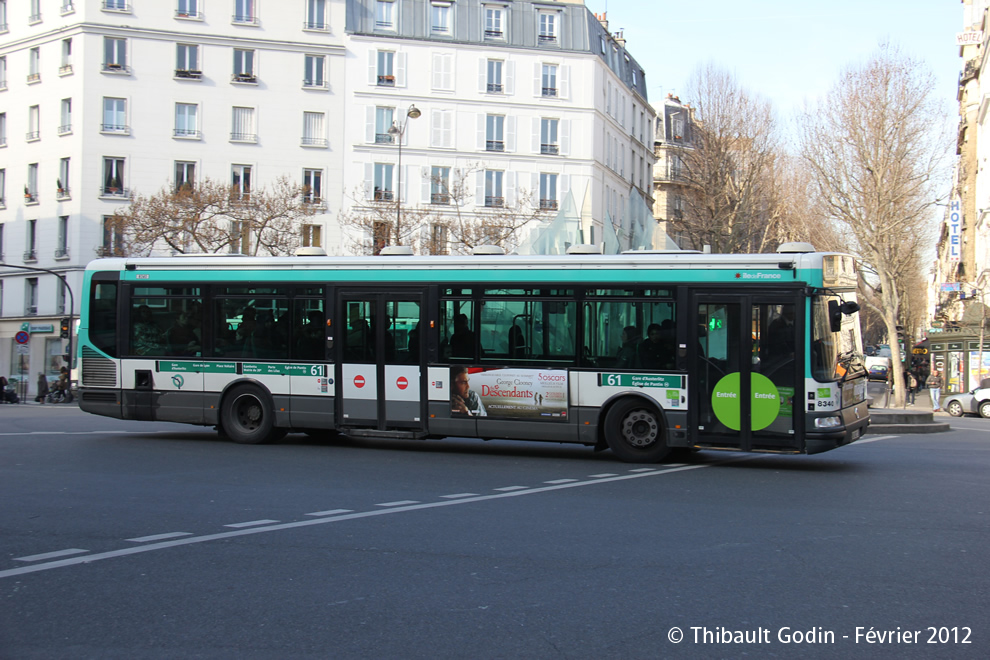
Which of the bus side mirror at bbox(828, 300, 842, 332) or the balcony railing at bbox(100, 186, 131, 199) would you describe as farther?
the balcony railing at bbox(100, 186, 131, 199)

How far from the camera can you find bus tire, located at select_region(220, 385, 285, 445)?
51.4 ft

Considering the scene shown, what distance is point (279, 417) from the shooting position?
51.0 feet

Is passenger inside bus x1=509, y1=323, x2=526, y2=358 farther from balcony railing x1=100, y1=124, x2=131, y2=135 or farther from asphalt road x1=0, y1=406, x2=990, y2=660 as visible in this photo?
balcony railing x1=100, y1=124, x2=131, y2=135

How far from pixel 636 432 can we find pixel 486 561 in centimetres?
681

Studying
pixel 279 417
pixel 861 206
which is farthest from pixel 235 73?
pixel 279 417

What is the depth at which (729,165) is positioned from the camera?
46344 mm

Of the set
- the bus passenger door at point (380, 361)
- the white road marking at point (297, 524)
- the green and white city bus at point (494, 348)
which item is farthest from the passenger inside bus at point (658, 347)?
the bus passenger door at point (380, 361)

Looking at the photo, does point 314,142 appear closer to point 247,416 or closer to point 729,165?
point 729,165

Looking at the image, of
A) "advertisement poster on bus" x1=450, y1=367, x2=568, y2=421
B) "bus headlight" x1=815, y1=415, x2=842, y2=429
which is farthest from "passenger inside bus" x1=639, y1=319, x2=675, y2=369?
"bus headlight" x1=815, y1=415, x2=842, y2=429

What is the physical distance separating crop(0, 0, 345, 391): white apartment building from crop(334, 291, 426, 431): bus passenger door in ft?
127

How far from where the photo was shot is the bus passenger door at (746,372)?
1279 cm

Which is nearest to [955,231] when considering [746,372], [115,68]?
[115,68]

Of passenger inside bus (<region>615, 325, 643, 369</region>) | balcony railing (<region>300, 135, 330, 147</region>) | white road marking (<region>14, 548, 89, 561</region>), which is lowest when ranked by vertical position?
white road marking (<region>14, 548, 89, 561</region>)

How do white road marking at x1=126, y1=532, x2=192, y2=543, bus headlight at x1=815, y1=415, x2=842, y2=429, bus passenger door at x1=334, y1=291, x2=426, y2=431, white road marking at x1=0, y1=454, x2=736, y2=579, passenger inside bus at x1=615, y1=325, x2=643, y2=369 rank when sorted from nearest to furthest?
white road marking at x1=0, y1=454, x2=736, y2=579, white road marking at x1=126, y1=532, x2=192, y2=543, bus headlight at x1=815, y1=415, x2=842, y2=429, passenger inside bus at x1=615, y1=325, x2=643, y2=369, bus passenger door at x1=334, y1=291, x2=426, y2=431
